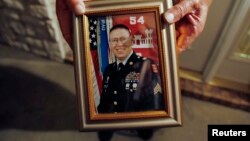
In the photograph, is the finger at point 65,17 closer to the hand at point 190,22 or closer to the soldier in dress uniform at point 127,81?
the soldier in dress uniform at point 127,81

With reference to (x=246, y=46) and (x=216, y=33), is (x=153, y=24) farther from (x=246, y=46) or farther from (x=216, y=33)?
(x=246, y=46)

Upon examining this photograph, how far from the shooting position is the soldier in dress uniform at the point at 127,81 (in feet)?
2.49

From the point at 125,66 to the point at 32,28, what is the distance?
91cm

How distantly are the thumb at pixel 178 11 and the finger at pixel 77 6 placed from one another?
217 millimetres

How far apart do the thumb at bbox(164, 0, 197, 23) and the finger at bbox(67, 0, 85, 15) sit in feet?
0.71

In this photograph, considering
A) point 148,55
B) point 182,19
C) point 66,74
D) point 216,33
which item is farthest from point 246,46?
point 66,74

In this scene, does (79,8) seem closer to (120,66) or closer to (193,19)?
(120,66)

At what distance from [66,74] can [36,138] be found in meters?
0.38

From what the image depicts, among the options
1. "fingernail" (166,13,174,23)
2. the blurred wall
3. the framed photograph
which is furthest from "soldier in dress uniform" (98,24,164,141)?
the blurred wall

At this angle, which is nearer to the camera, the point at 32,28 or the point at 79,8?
the point at 79,8

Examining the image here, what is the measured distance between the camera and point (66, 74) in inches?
60.9

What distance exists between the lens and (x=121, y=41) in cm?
76

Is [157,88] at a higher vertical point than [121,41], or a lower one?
lower

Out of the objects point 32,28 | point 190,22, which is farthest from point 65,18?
point 32,28
